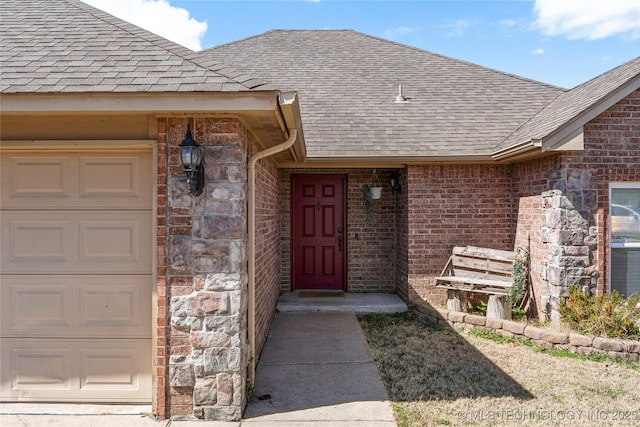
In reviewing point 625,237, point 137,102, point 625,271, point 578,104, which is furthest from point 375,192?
point 137,102

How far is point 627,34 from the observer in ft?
25.7

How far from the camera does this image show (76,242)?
3.65 m

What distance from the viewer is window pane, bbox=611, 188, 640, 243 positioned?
19.2 ft

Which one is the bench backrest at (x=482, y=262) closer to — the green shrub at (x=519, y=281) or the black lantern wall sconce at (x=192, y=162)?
the green shrub at (x=519, y=281)

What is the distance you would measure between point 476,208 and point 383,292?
238cm

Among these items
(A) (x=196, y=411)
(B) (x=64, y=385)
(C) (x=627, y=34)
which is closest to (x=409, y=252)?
(A) (x=196, y=411)

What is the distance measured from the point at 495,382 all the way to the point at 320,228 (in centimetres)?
464

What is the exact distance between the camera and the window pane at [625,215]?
230 inches

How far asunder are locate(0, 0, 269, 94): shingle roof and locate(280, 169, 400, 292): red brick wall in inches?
172

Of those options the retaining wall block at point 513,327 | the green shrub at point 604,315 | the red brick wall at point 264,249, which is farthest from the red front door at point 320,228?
the green shrub at point 604,315

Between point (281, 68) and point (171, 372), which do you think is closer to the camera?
point (171, 372)

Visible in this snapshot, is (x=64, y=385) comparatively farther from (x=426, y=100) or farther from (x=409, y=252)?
(x=426, y=100)

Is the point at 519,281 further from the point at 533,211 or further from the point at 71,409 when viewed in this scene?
the point at 71,409

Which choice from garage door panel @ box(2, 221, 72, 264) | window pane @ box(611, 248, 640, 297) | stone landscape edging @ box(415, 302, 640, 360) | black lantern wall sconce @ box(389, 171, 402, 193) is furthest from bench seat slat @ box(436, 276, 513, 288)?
garage door panel @ box(2, 221, 72, 264)
